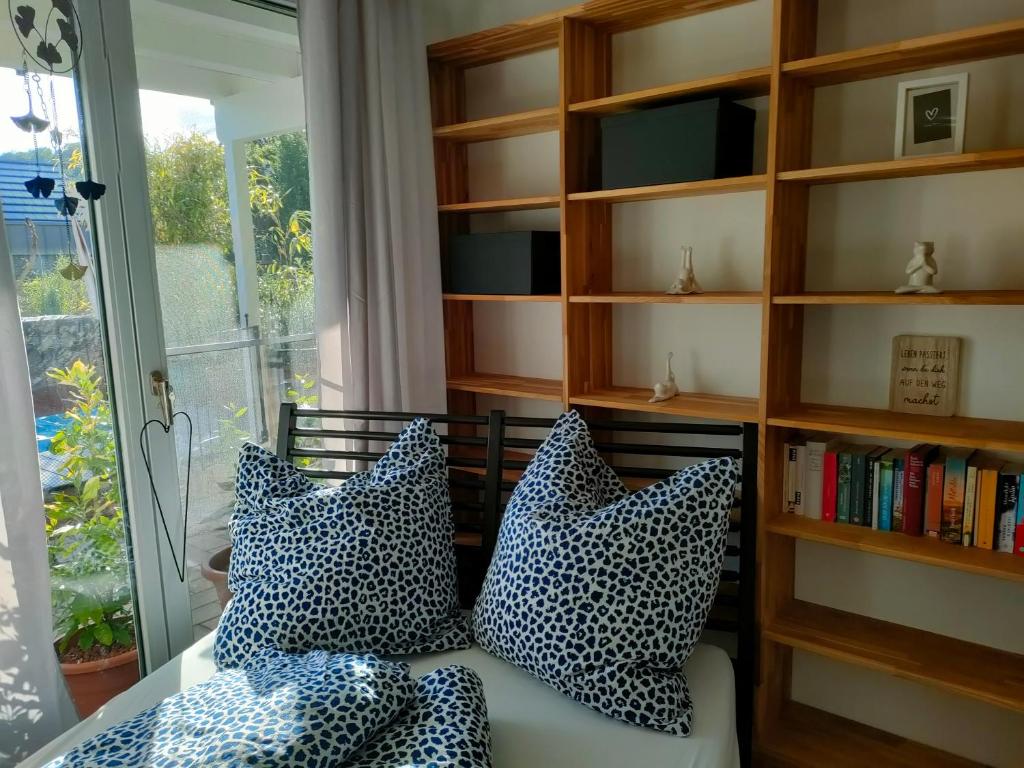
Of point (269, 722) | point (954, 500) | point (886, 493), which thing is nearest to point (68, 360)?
point (269, 722)

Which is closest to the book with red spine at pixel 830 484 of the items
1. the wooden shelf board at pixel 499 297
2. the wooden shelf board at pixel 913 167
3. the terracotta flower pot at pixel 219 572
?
the wooden shelf board at pixel 913 167

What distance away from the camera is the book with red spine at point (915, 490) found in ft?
5.76

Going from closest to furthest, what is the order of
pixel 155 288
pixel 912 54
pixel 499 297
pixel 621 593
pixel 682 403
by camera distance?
pixel 621 593 → pixel 912 54 → pixel 155 288 → pixel 682 403 → pixel 499 297

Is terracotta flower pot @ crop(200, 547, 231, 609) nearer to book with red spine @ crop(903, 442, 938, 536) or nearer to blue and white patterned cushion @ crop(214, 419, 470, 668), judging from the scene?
blue and white patterned cushion @ crop(214, 419, 470, 668)

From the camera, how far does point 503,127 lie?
2.26 m

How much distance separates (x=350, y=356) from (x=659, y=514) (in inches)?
44.1

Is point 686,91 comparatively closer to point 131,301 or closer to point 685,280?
point 685,280

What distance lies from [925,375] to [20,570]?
211 cm

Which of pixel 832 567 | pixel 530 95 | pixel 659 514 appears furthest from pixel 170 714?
pixel 530 95

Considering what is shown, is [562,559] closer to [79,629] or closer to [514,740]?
[514,740]

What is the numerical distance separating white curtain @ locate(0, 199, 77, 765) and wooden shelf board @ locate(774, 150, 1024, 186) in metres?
1.72

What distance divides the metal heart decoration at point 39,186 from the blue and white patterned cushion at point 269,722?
45.2 inches

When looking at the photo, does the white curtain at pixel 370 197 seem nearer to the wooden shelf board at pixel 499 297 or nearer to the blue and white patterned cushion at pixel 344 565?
the wooden shelf board at pixel 499 297

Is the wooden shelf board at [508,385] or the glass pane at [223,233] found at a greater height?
the glass pane at [223,233]
